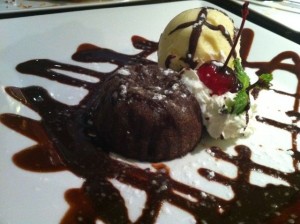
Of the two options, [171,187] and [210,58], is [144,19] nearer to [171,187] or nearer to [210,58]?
[210,58]

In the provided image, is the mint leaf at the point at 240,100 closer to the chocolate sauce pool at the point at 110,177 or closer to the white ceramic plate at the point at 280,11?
the chocolate sauce pool at the point at 110,177

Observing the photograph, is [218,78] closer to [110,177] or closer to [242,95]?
[242,95]

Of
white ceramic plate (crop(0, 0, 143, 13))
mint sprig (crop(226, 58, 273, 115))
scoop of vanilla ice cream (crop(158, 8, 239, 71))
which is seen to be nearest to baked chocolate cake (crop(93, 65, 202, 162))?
mint sprig (crop(226, 58, 273, 115))

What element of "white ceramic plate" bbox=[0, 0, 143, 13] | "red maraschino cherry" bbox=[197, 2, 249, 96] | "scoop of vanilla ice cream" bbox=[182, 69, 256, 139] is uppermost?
"white ceramic plate" bbox=[0, 0, 143, 13]

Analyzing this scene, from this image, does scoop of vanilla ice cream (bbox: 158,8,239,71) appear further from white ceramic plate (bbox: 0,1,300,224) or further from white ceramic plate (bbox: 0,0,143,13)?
white ceramic plate (bbox: 0,0,143,13)

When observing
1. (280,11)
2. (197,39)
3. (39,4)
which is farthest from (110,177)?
(280,11)

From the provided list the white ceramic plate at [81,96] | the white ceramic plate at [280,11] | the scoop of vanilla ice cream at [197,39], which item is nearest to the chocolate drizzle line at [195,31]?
the scoop of vanilla ice cream at [197,39]

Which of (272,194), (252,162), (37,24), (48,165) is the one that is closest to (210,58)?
(252,162)
